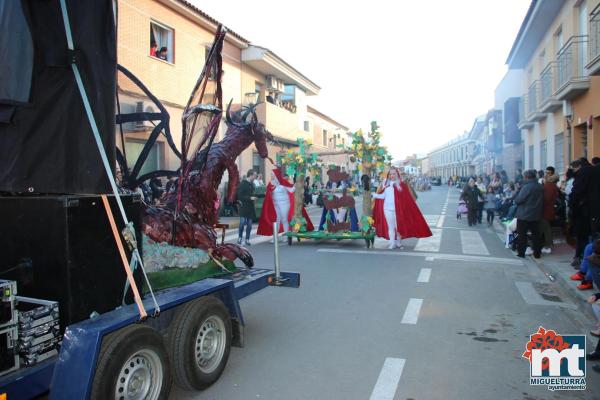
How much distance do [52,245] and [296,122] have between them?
80.2 feet

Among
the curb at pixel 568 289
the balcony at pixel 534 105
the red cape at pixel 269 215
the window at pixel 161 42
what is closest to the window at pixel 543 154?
the balcony at pixel 534 105

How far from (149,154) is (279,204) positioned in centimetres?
704

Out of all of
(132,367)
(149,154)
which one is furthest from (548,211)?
(132,367)

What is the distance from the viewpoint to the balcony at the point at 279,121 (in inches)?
865

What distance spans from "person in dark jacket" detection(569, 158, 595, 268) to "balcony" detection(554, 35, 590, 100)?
5819mm

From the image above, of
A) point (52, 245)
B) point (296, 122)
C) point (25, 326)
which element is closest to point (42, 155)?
point (52, 245)

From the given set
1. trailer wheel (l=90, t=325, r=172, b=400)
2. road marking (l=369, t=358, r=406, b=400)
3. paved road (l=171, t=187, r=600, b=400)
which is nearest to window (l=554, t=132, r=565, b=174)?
paved road (l=171, t=187, r=600, b=400)

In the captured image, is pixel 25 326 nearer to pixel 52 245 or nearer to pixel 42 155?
pixel 52 245

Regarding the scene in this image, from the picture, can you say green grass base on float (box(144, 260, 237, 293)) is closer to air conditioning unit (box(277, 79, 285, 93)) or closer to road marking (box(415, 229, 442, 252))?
road marking (box(415, 229, 442, 252))

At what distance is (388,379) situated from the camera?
12.8ft

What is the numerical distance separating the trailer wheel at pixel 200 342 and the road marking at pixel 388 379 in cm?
130

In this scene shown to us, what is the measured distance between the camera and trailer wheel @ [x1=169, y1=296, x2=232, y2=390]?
3486 mm

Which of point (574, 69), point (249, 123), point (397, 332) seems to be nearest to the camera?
point (397, 332)

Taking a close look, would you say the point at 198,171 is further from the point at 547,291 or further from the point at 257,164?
the point at 257,164
